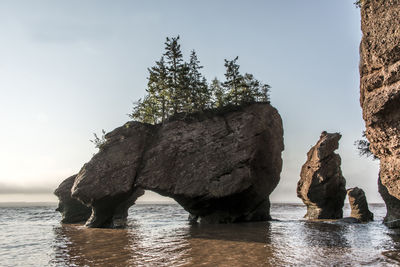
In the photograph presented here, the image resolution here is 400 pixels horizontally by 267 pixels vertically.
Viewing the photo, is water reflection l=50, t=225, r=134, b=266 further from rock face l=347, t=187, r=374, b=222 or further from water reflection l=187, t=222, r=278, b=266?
rock face l=347, t=187, r=374, b=222

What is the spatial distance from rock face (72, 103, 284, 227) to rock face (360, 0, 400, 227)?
14.9 metres

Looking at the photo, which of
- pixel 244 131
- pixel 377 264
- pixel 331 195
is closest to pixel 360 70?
pixel 377 264

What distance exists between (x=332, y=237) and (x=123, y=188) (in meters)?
17.8

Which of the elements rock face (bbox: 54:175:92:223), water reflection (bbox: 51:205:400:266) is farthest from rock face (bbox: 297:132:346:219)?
rock face (bbox: 54:175:92:223)

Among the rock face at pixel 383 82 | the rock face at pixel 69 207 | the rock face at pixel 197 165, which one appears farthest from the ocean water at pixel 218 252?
the rock face at pixel 69 207

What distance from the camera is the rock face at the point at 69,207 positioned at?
35.1 m

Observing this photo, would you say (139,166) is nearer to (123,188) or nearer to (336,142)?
(123,188)

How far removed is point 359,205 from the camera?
1211 inches

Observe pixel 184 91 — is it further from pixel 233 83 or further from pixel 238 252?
pixel 238 252

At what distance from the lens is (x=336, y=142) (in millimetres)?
32719

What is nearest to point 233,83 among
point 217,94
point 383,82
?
point 217,94

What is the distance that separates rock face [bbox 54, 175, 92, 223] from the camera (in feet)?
115

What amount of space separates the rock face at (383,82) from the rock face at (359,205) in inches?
843

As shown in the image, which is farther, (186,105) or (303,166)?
(303,166)
